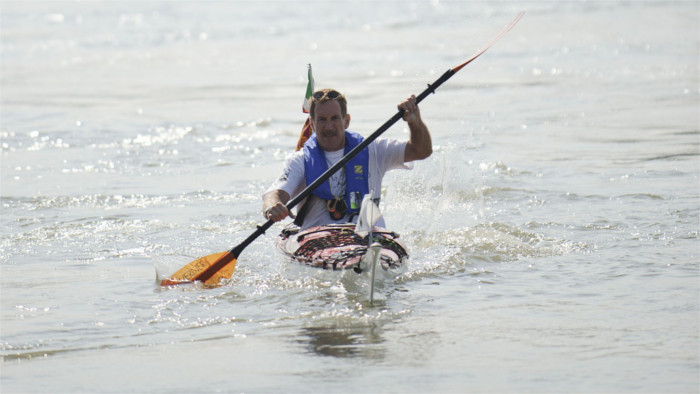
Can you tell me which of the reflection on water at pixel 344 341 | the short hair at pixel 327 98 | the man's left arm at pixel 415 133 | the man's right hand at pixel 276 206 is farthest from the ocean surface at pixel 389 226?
the short hair at pixel 327 98

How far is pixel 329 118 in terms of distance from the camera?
6.43 metres

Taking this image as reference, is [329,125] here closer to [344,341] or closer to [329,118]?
[329,118]

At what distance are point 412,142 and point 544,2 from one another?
25791 millimetres

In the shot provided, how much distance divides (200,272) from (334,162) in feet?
3.68

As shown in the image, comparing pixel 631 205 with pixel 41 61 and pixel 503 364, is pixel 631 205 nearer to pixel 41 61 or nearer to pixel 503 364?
pixel 503 364

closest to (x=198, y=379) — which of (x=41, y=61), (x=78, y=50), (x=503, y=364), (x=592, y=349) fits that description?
(x=503, y=364)

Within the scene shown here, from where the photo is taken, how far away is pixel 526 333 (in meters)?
5.13

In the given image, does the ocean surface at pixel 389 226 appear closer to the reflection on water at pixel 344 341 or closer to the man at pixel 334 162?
the reflection on water at pixel 344 341

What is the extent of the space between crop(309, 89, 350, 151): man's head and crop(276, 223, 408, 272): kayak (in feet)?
1.91

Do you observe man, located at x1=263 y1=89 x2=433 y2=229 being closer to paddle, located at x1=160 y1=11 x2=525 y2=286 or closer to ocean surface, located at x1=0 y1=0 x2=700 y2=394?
paddle, located at x1=160 y1=11 x2=525 y2=286

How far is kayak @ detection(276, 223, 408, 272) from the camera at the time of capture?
19.5ft

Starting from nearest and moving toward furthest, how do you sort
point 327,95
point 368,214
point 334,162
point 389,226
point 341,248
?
point 368,214 < point 341,248 < point 327,95 < point 334,162 < point 389,226

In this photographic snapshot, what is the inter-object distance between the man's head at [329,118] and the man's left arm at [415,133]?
0.44m

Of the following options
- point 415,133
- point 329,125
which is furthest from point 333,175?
point 415,133
